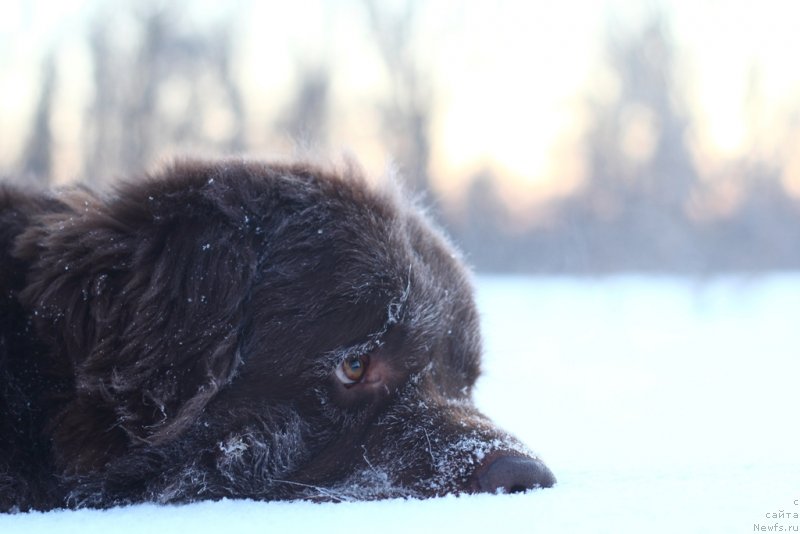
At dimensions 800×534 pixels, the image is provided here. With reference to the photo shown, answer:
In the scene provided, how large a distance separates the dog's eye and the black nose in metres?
0.55

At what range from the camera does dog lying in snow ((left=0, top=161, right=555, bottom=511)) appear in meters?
2.46

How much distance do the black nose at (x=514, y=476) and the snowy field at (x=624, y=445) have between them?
0.12 metres

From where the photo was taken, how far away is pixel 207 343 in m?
2.56

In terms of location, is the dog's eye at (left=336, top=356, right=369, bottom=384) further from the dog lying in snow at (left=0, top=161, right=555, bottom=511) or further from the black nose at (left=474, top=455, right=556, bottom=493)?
the black nose at (left=474, top=455, right=556, bottom=493)

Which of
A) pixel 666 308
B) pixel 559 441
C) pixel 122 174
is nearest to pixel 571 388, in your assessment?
pixel 559 441

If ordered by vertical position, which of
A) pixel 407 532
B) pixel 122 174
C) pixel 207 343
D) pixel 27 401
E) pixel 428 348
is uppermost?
pixel 122 174

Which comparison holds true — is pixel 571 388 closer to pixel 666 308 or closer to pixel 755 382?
pixel 755 382

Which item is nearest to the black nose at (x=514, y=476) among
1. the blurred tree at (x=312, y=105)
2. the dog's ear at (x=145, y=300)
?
the dog's ear at (x=145, y=300)

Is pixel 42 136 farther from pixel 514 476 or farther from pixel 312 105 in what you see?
pixel 514 476

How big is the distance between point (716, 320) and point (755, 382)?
5860mm

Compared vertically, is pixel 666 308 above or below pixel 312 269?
above

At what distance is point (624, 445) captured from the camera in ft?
11.2

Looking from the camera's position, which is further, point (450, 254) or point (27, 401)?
point (450, 254)

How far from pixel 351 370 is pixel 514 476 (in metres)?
0.66
